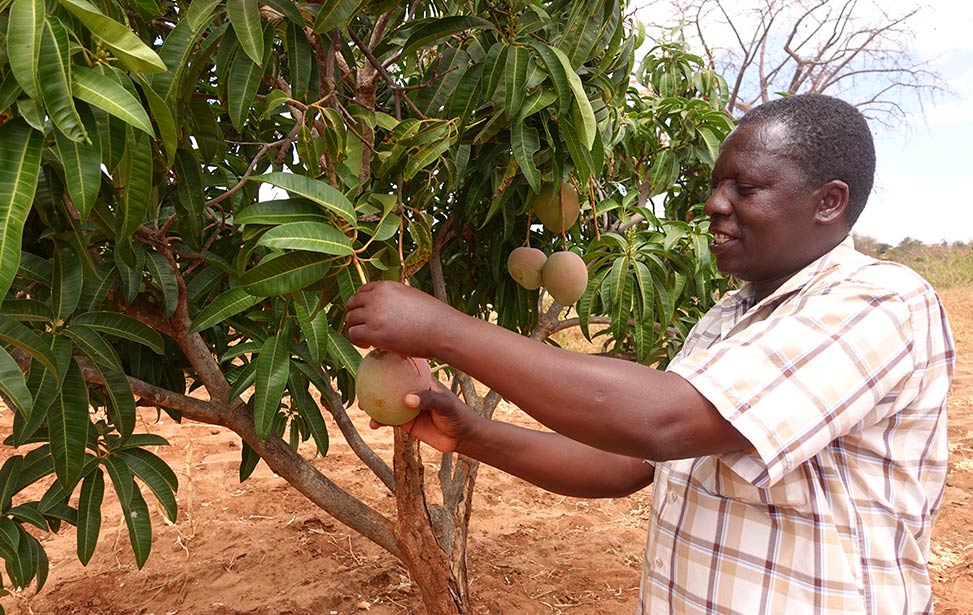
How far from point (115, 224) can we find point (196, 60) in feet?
0.99

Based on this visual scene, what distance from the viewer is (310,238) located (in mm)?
964

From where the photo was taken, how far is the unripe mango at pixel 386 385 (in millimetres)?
1104

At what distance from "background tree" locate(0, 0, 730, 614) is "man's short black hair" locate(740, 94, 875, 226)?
33 cm

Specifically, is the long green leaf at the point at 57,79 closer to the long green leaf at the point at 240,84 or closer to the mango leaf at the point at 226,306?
the long green leaf at the point at 240,84

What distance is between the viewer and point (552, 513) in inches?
168

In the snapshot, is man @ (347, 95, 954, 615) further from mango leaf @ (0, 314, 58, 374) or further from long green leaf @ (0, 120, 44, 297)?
mango leaf @ (0, 314, 58, 374)

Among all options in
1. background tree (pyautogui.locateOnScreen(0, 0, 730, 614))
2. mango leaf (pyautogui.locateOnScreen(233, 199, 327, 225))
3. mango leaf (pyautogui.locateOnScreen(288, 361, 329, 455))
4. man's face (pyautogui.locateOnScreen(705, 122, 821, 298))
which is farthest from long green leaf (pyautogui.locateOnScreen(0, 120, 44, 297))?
mango leaf (pyautogui.locateOnScreen(288, 361, 329, 455))

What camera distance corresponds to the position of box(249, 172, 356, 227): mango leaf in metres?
0.99

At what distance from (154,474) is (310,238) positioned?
117 centimetres

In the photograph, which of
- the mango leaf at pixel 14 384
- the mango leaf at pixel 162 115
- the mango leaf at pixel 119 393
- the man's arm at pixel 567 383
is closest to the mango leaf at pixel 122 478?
the mango leaf at pixel 119 393

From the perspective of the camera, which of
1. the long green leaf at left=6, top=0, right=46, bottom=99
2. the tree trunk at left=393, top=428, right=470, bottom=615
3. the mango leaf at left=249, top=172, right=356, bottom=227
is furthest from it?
the tree trunk at left=393, top=428, right=470, bottom=615

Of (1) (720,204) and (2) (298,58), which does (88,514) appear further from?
(1) (720,204)

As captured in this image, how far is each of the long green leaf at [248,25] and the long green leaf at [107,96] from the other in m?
0.27

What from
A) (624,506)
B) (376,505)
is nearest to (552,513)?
(624,506)
